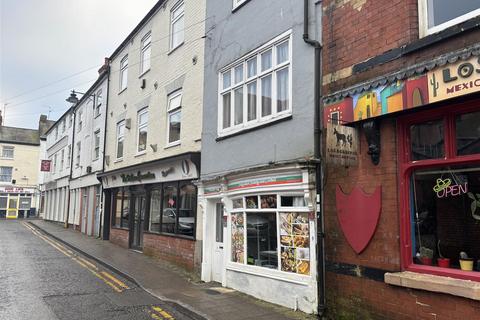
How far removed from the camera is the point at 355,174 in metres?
6.55

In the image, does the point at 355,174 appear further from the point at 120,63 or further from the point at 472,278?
the point at 120,63

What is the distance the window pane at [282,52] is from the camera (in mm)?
8398

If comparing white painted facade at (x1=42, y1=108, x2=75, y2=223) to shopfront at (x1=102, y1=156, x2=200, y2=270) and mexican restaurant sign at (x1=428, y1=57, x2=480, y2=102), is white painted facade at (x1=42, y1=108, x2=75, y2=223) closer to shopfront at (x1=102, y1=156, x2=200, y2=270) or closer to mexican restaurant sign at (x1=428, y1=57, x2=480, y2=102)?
shopfront at (x1=102, y1=156, x2=200, y2=270)

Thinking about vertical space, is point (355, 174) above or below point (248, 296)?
above

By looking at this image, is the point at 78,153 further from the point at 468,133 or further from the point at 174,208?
the point at 468,133

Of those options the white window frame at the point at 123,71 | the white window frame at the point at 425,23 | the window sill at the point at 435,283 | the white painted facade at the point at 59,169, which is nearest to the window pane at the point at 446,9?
the white window frame at the point at 425,23

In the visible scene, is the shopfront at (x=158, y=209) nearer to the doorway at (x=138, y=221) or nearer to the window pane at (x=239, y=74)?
the doorway at (x=138, y=221)

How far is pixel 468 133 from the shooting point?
5.26m

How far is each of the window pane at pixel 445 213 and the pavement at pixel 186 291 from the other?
234 centimetres

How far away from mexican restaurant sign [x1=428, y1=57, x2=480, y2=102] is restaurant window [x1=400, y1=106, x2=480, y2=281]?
0.51m

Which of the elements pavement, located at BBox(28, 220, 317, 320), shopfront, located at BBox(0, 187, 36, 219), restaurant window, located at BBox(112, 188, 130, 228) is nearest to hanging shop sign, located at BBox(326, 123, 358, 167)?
pavement, located at BBox(28, 220, 317, 320)

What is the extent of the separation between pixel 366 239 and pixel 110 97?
17281mm

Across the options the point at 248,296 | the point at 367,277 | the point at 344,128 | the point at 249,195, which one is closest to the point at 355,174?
the point at 344,128

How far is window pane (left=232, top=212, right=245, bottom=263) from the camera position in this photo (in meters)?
9.09
